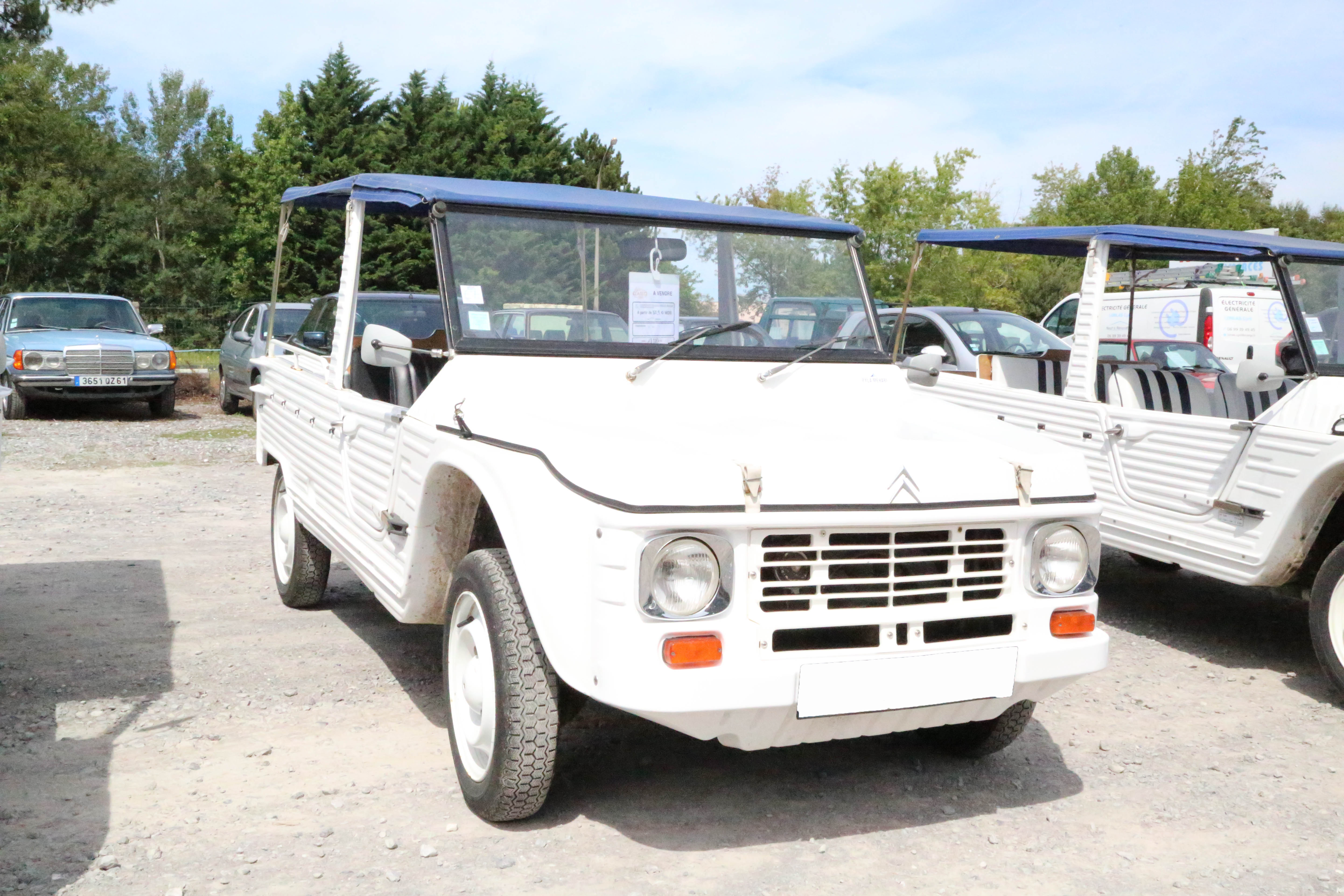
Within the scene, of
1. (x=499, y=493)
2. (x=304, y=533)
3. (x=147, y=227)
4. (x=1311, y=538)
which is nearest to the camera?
(x=499, y=493)

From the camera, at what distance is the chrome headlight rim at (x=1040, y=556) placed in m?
3.54

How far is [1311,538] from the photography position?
5.41m

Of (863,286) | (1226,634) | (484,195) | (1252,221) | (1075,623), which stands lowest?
(1226,634)

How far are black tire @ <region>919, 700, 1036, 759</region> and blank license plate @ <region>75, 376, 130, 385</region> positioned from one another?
1444 centimetres

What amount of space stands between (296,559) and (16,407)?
12042mm

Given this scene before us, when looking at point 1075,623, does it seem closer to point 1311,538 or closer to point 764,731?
point 764,731

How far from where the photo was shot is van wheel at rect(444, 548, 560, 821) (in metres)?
3.46

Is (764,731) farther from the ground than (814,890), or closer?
farther from the ground

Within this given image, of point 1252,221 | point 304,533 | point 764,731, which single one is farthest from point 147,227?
point 764,731

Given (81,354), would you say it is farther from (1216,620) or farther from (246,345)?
(1216,620)

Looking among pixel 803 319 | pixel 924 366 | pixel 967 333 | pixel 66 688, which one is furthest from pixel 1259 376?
pixel 967 333

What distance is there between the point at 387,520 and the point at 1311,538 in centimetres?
401

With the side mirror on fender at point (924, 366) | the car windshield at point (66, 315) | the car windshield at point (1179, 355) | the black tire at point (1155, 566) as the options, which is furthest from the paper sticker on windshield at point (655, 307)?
the car windshield at point (66, 315)

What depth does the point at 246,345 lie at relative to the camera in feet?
54.3
